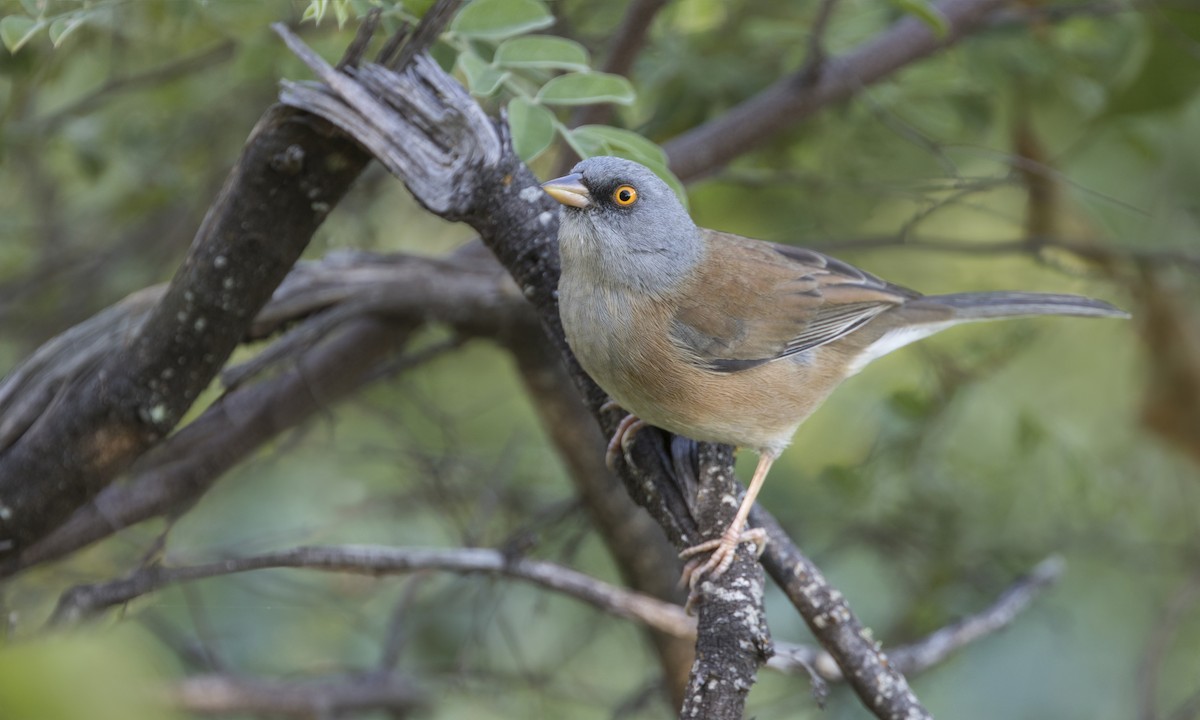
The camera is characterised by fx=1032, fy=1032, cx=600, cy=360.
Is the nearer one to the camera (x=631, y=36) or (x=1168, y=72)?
(x=631, y=36)

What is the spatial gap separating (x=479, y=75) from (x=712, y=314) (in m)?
0.87

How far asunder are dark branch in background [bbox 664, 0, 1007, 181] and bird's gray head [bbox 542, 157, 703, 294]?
650 mm

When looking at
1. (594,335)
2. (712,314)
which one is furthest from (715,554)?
(712,314)

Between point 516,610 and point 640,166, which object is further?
point 516,610

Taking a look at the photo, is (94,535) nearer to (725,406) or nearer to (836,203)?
(725,406)

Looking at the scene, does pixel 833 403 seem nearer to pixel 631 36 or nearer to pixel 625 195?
pixel 631 36

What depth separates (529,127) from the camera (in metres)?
2.34

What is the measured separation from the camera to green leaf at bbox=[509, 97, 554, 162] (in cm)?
233

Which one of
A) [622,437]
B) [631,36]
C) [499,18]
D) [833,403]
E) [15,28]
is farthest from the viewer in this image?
[833,403]

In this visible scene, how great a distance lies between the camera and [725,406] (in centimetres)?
249

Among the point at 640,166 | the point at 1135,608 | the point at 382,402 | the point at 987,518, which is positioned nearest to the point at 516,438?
the point at 382,402

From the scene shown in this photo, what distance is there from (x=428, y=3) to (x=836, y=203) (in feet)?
8.27

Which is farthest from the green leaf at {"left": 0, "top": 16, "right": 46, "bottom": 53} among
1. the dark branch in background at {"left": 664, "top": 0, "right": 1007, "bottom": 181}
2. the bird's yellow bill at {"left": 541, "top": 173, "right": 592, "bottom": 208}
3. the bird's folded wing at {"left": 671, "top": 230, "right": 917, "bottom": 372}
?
the dark branch in background at {"left": 664, "top": 0, "right": 1007, "bottom": 181}

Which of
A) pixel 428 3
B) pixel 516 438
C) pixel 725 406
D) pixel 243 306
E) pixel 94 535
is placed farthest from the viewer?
pixel 516 438
